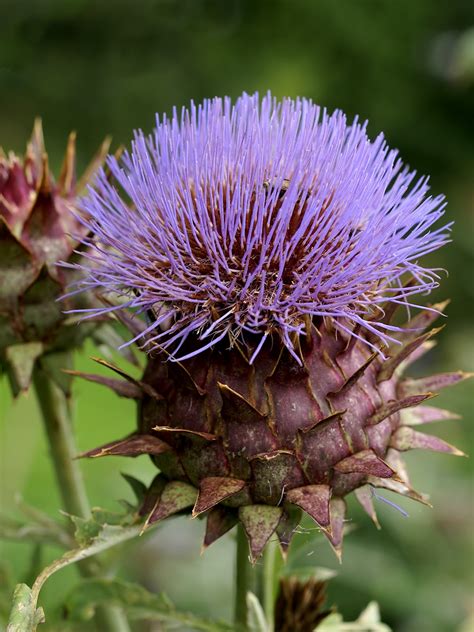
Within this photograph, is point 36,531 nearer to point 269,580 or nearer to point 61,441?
point 61,441

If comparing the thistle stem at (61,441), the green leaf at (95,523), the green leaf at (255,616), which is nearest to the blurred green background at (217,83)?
the thistle stem at (61,441)

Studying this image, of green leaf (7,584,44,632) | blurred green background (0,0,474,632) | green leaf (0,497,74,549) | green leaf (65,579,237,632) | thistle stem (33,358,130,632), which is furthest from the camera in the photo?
blurred green background (0,0,474,632)

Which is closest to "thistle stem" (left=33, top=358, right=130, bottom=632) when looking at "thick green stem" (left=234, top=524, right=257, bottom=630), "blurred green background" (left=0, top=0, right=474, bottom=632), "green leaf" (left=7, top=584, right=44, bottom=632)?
"thick green stem" (left=234, top=524, right=257, bottom=630)

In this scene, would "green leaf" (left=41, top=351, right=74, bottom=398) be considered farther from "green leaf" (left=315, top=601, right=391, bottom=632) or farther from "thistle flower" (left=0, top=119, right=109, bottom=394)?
"green leaf" (left=315, top=601, right=391, bottom=632)

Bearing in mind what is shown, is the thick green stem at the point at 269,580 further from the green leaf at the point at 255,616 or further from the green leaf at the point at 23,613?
the green leaf at the point at 23,613

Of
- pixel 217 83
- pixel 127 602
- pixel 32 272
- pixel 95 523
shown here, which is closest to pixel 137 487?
pixel 95 523

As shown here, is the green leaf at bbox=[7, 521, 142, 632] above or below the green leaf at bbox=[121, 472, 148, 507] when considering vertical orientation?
below
